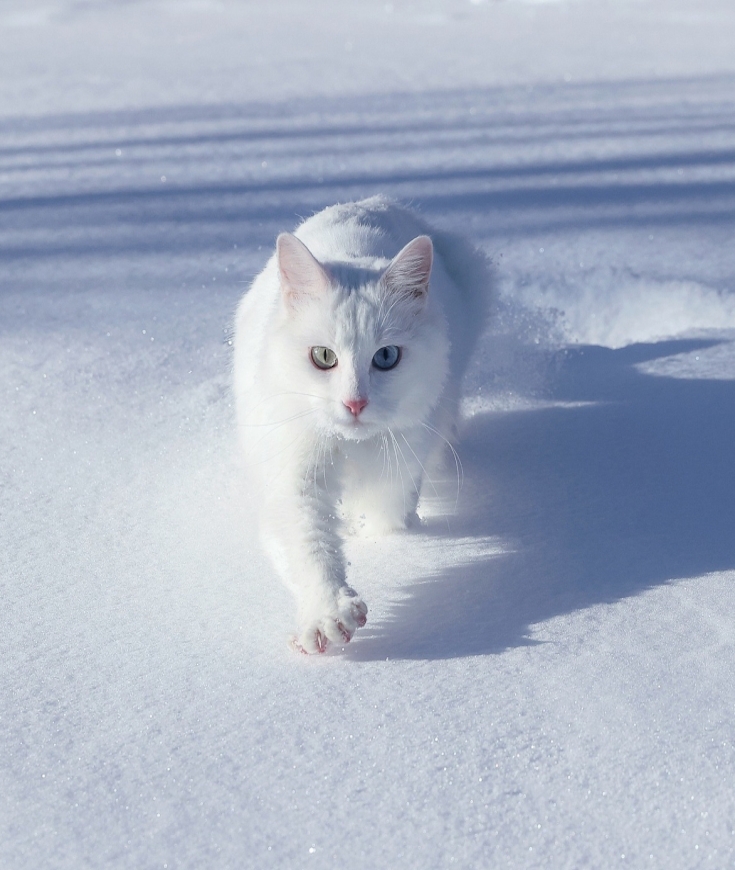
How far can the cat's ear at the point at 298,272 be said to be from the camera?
5.29 feet

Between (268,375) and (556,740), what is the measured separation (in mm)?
795

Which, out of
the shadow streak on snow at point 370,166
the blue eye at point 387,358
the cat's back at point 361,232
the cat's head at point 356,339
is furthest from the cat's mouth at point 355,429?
the shadow streak on snow at point 370,166

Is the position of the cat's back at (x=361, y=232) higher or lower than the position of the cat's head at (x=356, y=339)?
higher

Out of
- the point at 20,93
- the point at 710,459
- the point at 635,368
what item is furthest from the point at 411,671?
the point at 20,93

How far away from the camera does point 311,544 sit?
5.21 ft

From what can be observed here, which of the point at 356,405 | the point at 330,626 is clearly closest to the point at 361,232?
the point at 356,405

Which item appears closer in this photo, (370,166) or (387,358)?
(387,358)

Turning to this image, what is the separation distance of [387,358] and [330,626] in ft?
1.51

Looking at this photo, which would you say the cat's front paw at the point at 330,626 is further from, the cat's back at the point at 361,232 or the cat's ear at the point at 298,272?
the cat's back at the point at 361,232

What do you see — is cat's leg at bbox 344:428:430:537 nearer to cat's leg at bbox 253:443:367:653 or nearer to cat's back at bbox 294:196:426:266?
cat's leg at bbox 253:443:367:653

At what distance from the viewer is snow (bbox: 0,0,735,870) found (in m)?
1.17

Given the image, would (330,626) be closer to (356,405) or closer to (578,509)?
(356,405)

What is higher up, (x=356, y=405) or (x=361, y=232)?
(x=361, y=232)

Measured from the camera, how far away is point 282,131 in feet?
15.3
